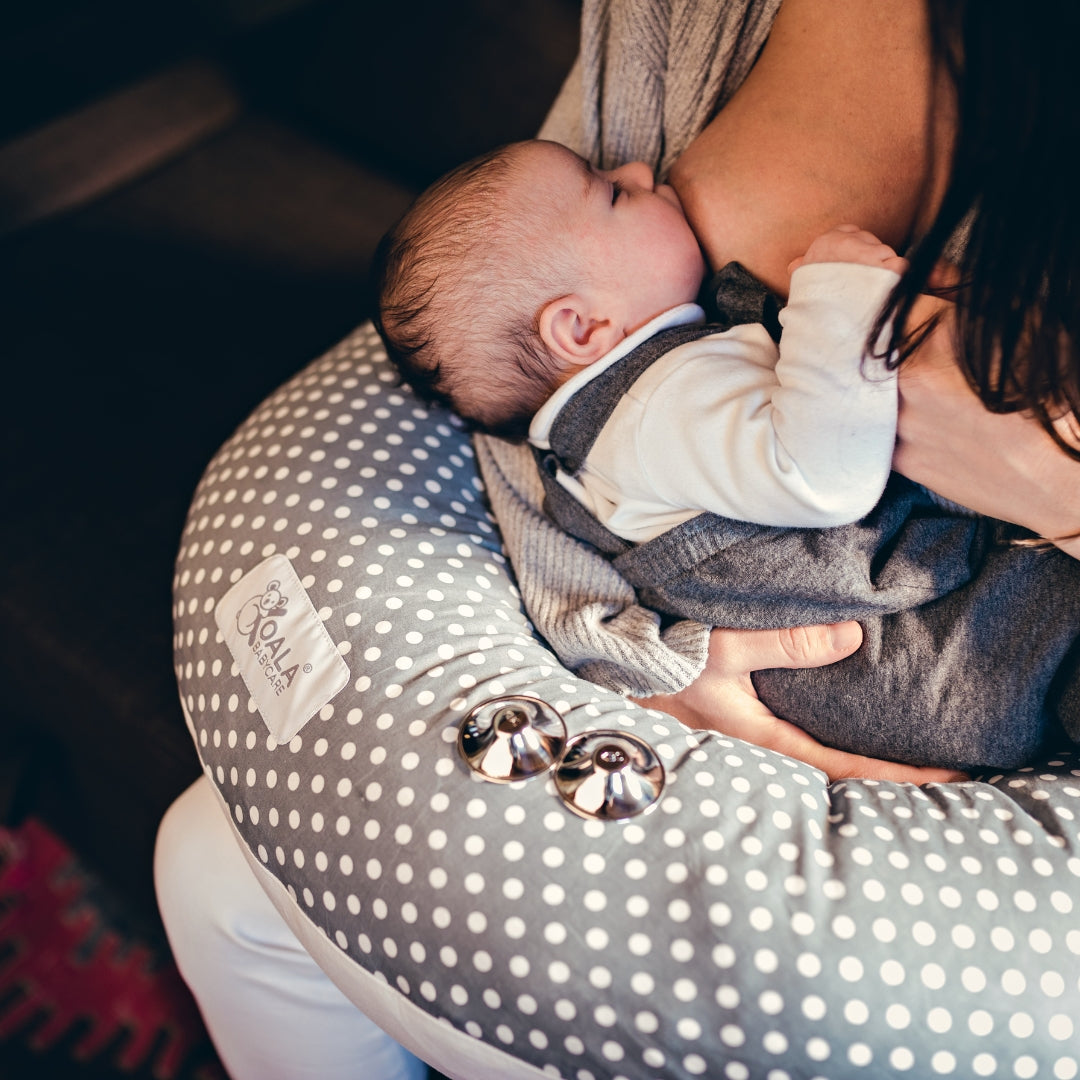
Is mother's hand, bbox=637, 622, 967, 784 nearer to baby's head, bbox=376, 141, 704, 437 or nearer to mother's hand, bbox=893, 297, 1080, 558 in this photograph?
mother's hand, bbox=893, 297, 1080, 558

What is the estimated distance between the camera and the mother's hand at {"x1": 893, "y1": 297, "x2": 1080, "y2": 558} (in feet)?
2.36

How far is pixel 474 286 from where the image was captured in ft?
2.95

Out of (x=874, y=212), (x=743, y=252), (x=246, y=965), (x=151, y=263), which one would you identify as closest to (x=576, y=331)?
(x=743, y=252)

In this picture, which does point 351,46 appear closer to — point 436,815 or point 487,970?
point 436,815

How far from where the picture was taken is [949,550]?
0.86m

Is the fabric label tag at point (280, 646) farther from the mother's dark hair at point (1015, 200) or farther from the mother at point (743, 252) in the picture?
the mother's dark hair at point (1015, 200)

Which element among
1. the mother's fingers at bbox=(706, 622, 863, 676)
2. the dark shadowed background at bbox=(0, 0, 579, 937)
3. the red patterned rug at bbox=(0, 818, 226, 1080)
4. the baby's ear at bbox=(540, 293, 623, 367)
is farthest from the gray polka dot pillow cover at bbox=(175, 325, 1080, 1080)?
the red patterned rug at bbox=(0, 818, 226, 1080)

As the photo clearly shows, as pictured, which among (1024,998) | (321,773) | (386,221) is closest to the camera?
(1024,998)

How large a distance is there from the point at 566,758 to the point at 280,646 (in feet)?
0.96

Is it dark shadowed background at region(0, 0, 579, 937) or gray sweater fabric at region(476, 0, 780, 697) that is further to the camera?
dark shadowed background at region(0, 0, 579, 937)

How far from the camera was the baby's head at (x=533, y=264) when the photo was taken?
0.90m

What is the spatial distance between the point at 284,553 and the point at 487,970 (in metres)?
0.43

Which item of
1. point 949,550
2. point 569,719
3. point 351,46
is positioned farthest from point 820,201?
point 351,46

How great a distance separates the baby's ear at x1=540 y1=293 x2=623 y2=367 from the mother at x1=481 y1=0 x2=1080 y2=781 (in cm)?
14
